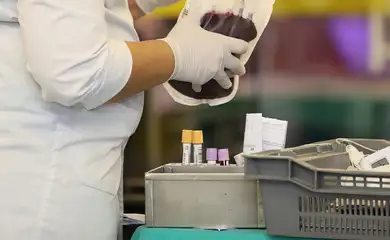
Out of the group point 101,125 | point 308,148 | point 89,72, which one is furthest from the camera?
point 308,148

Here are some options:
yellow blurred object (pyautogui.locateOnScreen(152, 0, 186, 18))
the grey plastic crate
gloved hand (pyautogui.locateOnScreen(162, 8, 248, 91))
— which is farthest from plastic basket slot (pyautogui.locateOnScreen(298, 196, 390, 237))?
yellow blurred object (pyautogui.locateOnScreen(152, 0, 186, 18))

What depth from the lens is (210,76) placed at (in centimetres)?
108

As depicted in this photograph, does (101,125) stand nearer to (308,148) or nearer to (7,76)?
(7,76)

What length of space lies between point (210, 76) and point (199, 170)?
23cm

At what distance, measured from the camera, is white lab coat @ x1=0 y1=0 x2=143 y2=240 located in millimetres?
878

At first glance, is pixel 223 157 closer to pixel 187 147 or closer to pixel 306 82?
pixel 187 147

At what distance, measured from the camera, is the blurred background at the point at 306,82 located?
1.40m

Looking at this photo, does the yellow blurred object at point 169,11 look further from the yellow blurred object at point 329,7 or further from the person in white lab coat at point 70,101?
the person in white lab coat at point 70,101

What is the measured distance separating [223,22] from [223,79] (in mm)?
114

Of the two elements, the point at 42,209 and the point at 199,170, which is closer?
the point at 42,209

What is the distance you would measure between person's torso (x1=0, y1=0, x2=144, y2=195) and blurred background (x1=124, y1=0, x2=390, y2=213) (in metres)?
0.51

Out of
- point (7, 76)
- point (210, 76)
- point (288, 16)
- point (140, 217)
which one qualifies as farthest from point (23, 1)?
point (288, 16)

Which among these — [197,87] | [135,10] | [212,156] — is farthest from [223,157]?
[135,10]

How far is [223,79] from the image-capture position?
3.81 feet
